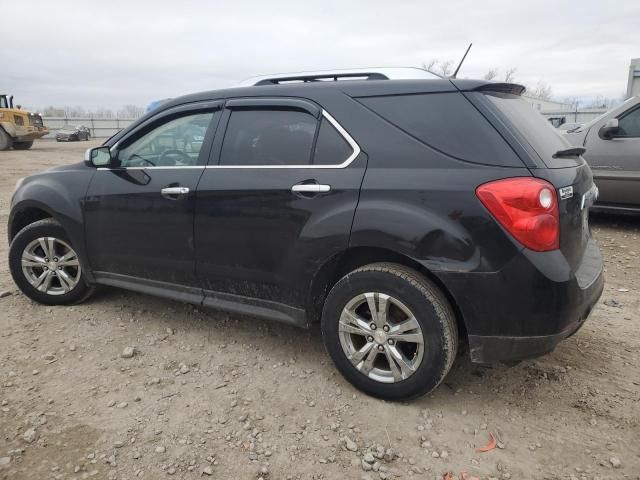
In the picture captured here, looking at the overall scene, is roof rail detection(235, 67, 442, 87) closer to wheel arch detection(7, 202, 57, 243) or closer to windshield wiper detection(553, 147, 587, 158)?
windshield wiper detection(553, 147, 587, 158)

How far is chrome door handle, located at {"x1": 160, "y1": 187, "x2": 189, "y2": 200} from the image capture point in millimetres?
3240

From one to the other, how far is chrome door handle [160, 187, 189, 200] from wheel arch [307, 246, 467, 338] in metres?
1.08

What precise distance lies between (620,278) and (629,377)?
2.10 meters

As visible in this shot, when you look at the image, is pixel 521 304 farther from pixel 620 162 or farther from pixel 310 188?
pixel 620 162

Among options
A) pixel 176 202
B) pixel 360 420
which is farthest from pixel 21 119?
pixel 360 420

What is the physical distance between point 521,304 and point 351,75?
167 cm

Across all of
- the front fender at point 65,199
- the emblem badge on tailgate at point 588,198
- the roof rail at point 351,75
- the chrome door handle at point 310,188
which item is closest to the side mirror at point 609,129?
the emblem badge on tailgate at point 588,198

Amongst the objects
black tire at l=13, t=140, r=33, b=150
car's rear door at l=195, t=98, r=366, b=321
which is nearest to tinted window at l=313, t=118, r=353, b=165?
car's rear door at l=195, t=98, r=366, b=321

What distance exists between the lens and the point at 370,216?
259 centimetres

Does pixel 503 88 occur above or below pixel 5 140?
above

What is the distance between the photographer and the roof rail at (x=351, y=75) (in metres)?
2.87

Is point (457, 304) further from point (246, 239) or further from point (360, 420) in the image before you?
point (246, 239)

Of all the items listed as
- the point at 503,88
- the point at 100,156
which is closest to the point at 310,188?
the point at 503,88

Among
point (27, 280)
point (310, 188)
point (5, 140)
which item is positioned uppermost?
point (310, 188)
